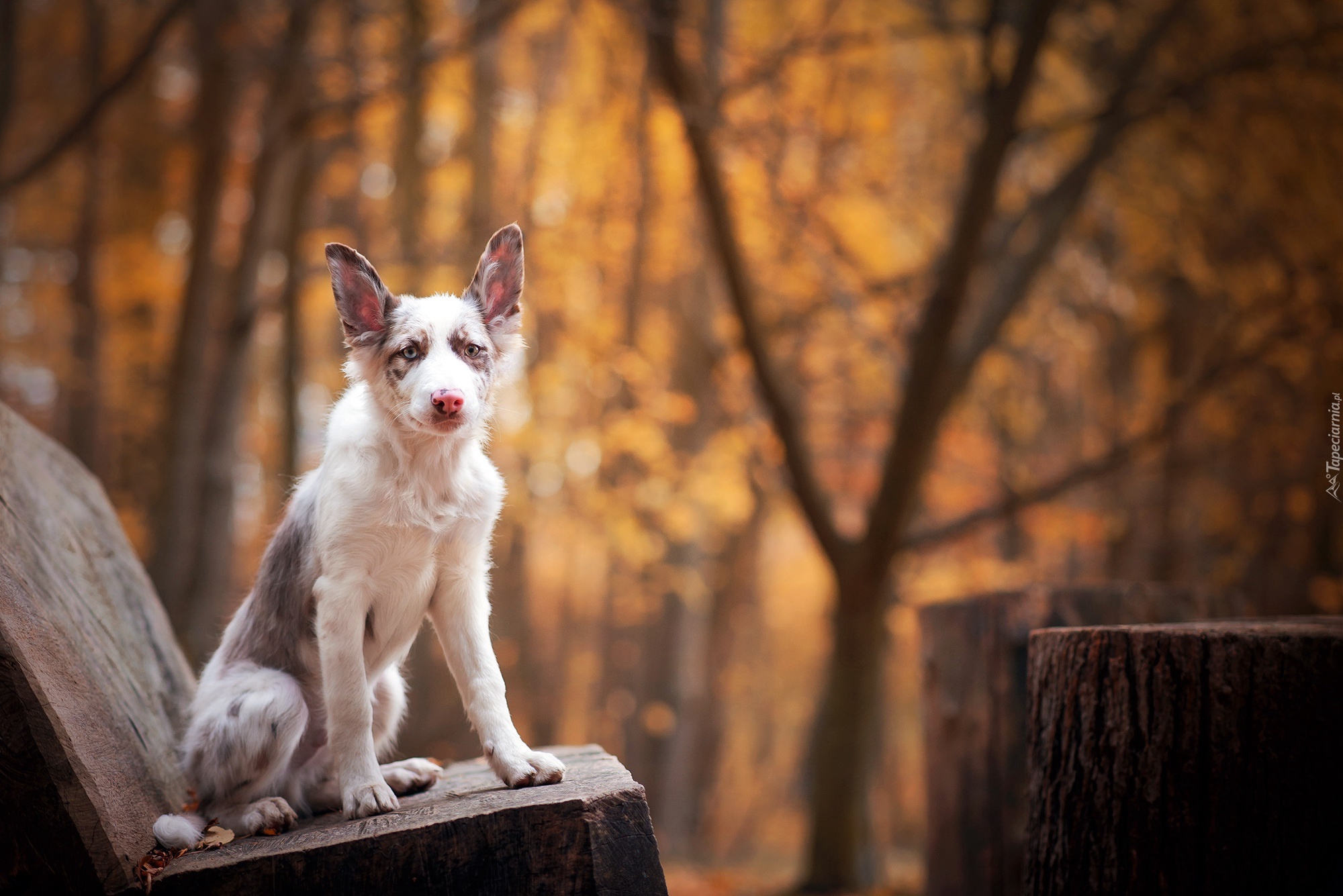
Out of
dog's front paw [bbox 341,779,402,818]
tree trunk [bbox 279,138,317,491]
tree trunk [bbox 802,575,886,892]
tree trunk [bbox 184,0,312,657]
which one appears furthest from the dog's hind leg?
tree trunk [bbox 279,138,317,491]

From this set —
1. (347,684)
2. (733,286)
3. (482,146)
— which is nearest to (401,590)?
(347,684)

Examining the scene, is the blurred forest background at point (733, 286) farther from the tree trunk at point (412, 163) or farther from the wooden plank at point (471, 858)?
the wooden plank at point (471, 858)

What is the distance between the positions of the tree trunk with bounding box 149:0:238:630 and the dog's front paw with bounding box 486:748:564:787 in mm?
6145

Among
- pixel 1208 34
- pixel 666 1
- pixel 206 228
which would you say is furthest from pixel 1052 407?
pixel 206 228

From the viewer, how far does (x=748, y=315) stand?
263 inches

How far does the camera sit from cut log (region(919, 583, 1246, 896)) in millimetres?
4590

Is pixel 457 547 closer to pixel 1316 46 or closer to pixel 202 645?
pixel 202 645

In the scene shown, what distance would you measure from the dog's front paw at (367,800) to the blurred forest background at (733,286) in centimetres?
278

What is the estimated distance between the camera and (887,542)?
21.5 ft

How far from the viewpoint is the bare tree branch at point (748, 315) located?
20.6 ft

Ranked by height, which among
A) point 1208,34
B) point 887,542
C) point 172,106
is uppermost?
point 172,106

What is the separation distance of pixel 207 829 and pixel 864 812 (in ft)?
19.4

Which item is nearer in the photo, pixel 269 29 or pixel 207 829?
pixel 207 829

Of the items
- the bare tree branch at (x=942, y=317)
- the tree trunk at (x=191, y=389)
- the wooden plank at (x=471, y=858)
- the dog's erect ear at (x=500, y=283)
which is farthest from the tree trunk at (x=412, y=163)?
the wooden plank at (x=471, y=858)
